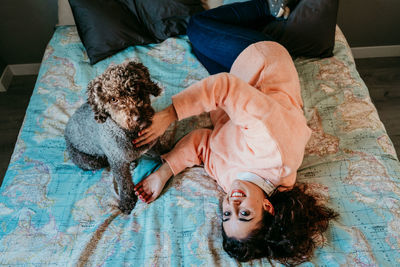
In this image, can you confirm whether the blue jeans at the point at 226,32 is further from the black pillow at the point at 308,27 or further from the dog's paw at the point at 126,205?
the dog's paw at the point at 126,205

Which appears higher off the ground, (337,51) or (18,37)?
(337,51)

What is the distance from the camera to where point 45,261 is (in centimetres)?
115

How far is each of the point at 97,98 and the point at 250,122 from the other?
0.63 meters

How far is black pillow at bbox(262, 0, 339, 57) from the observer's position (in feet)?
5.74

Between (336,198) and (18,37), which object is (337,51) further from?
(18,37)

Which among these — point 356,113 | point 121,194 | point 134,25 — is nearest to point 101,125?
point 121,194

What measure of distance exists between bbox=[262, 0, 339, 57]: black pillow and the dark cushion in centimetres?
66

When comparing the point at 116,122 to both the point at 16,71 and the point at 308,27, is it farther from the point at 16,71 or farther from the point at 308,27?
the point at 16,71

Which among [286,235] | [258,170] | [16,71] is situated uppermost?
[258,170]

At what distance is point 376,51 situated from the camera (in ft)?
8.96

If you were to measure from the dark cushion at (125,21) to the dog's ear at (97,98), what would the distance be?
1006 mm

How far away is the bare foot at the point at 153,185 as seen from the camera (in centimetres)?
136

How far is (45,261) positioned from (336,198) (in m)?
1.37

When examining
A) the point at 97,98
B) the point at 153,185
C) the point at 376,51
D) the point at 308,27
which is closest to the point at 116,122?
the point at 97,98
